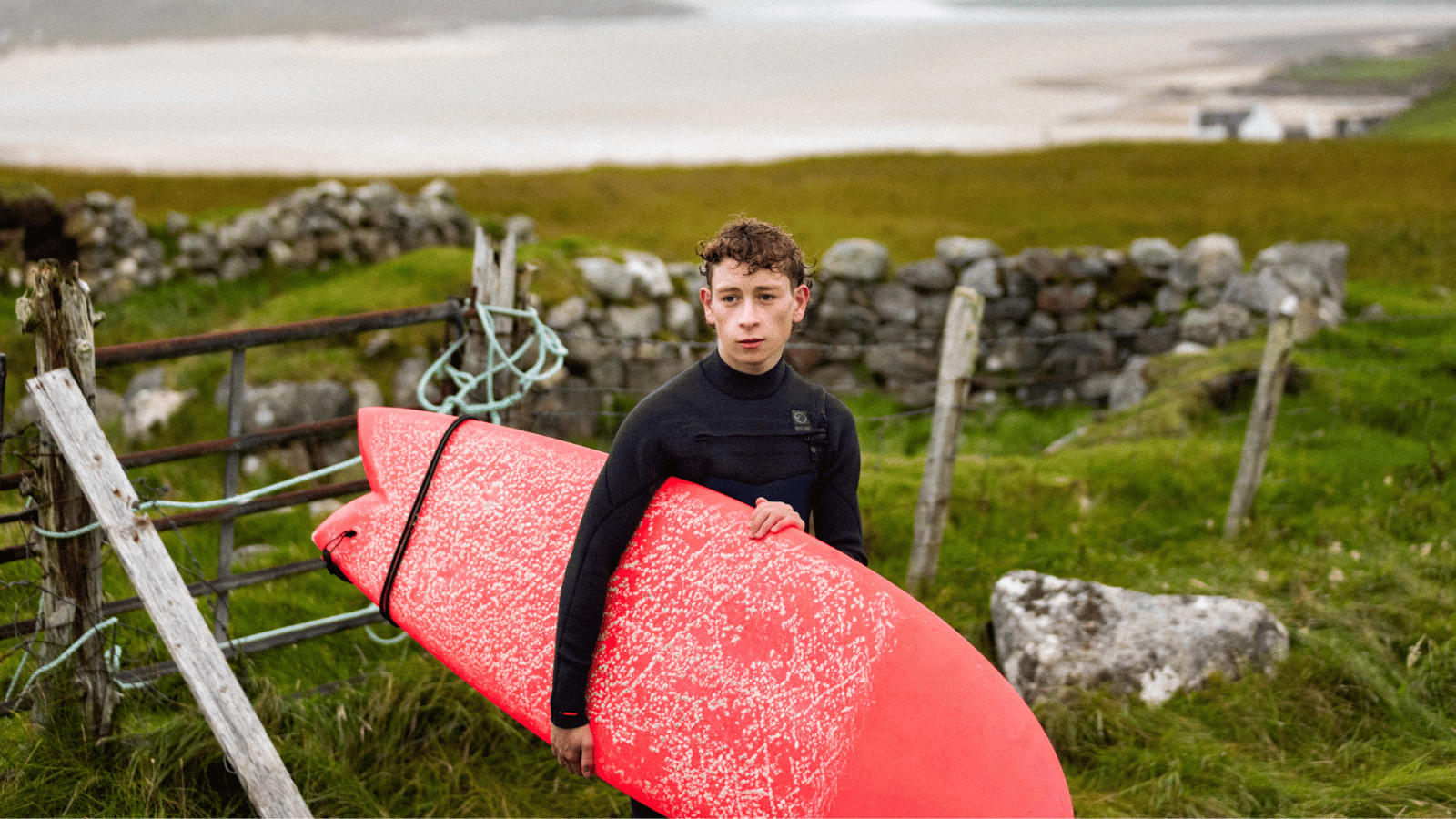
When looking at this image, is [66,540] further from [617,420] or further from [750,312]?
[617,420]

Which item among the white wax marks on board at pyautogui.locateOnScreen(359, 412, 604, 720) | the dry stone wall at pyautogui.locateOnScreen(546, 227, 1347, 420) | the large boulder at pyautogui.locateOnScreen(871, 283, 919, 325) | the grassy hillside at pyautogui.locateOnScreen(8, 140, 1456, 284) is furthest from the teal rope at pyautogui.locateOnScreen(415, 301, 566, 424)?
the grassy hillside at pyautogui.locateOnScreen(8, 140, 1456, 284)

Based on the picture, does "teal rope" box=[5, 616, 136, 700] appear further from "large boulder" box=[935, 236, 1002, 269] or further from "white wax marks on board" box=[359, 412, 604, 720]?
"large boulder" box=[935, 236, 1002, 269]

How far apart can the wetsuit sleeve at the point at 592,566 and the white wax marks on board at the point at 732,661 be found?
12 centimetres

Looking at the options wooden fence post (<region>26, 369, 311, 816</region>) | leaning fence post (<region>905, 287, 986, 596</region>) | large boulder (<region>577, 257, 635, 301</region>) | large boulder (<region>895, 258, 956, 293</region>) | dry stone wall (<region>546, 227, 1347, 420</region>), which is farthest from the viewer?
large boulder (<region>895, 258, 956, 293</region>)

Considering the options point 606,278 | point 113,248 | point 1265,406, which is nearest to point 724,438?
point 1265,406

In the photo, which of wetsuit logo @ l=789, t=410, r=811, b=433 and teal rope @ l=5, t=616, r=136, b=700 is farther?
teal rope @ l=5, t=616, r=136, b=700

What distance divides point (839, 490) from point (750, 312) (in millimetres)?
491

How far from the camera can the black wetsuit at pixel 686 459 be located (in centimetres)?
199

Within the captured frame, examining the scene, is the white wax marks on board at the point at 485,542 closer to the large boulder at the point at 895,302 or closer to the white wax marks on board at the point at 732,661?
the white wax marks on board at the point at 732,661

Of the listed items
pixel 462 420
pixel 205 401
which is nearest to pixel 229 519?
pixel 462 420

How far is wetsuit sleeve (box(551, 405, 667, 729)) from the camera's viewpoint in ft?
6.61

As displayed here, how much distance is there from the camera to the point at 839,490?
216 centimetres

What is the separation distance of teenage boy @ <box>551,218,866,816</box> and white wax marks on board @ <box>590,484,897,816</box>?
0.10 metres

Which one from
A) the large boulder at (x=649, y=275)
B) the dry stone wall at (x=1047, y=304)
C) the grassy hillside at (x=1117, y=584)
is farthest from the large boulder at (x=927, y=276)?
the large boulder at (x=649, y=275)
